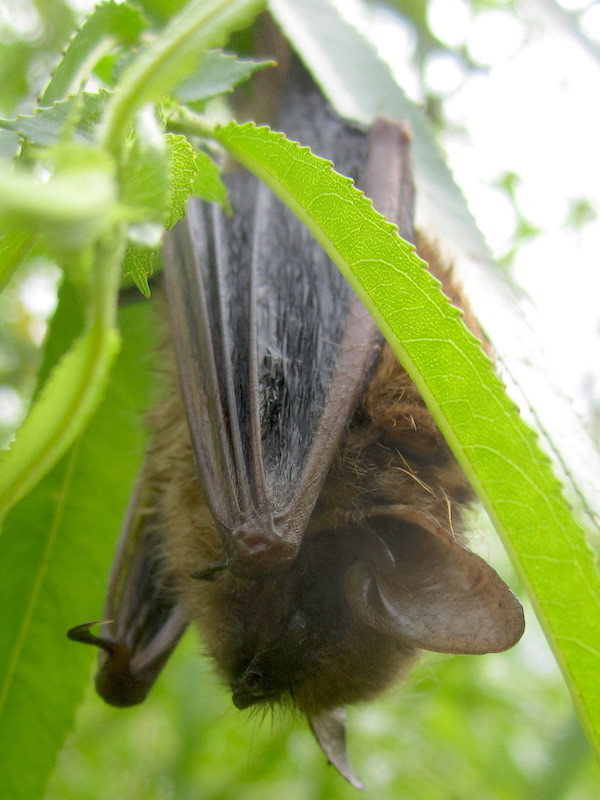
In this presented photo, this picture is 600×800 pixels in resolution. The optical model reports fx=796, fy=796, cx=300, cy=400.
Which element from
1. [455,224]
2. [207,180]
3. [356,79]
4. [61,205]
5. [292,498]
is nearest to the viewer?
[61,205]

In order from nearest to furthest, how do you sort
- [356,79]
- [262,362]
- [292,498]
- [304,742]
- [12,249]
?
1. [12,249]
2. [292,498]
3. [262,362]
4. [356,79]
5. [304,742]

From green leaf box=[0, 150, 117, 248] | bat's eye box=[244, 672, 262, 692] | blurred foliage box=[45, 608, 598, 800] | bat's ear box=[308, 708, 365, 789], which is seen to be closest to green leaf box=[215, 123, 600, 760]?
green leaf box=[0, 150, 117, 248]

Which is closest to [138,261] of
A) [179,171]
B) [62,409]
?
[179,171]

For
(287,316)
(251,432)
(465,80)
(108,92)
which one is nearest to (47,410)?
(108,92)

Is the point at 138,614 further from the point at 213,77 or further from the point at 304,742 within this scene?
the point at 304,742

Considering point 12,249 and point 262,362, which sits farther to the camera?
point 262,362

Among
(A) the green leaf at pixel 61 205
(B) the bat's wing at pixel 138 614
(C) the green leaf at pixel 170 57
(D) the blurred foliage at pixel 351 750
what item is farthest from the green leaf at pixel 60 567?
(A) the green leaf at pixel 61 205

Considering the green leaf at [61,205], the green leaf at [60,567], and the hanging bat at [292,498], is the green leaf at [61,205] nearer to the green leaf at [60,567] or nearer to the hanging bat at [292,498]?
the hanging bat at [292,498]

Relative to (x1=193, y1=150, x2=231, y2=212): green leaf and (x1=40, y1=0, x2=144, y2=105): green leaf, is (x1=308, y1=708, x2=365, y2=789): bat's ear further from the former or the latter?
(x1=40, y1=0, x2=144, y2=105): green leaf
